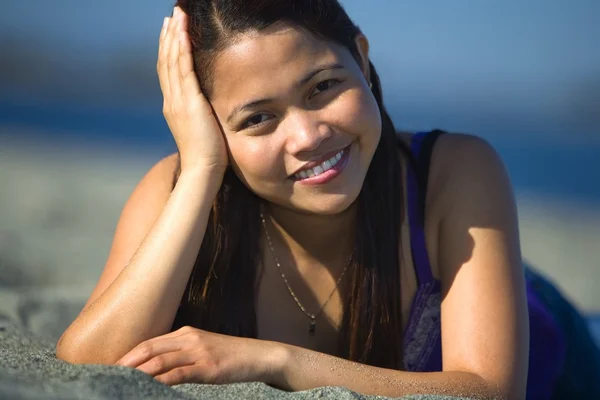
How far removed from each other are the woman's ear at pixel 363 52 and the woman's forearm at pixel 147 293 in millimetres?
692

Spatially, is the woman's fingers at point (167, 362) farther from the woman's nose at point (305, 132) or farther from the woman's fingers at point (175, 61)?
the woman's fingers at point (175, 61)

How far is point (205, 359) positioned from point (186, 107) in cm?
91

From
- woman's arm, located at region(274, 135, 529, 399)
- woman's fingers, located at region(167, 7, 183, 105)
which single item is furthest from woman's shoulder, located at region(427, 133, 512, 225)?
woman's fingers, located at region(167, 7, 183, 105)

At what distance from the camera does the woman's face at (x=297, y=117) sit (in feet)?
9.08

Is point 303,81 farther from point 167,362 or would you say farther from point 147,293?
point 167,362

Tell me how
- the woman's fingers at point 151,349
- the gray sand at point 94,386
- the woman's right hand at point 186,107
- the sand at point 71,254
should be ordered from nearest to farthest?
the gray sand at point 94,386, the sand at point 71,254, the woman's fingers at point 151,349, the woman's right hand at point 186,107

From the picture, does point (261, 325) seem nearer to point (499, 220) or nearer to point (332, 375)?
point (332, 375)

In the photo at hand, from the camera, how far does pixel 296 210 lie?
3191 mm

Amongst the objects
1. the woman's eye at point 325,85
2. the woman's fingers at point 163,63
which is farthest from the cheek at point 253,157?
the woman's fingers at point 163,63

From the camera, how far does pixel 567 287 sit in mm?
6641

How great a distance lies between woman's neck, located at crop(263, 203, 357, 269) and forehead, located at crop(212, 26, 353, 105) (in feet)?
1.98

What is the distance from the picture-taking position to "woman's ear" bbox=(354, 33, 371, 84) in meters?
3.05

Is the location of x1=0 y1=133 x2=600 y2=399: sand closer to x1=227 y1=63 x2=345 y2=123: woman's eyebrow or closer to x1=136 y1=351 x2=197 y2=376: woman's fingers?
x1=136 y1=351 x2=197 y2=376: woman's fingers

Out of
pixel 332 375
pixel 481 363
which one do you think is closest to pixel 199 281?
pixel 332 375
